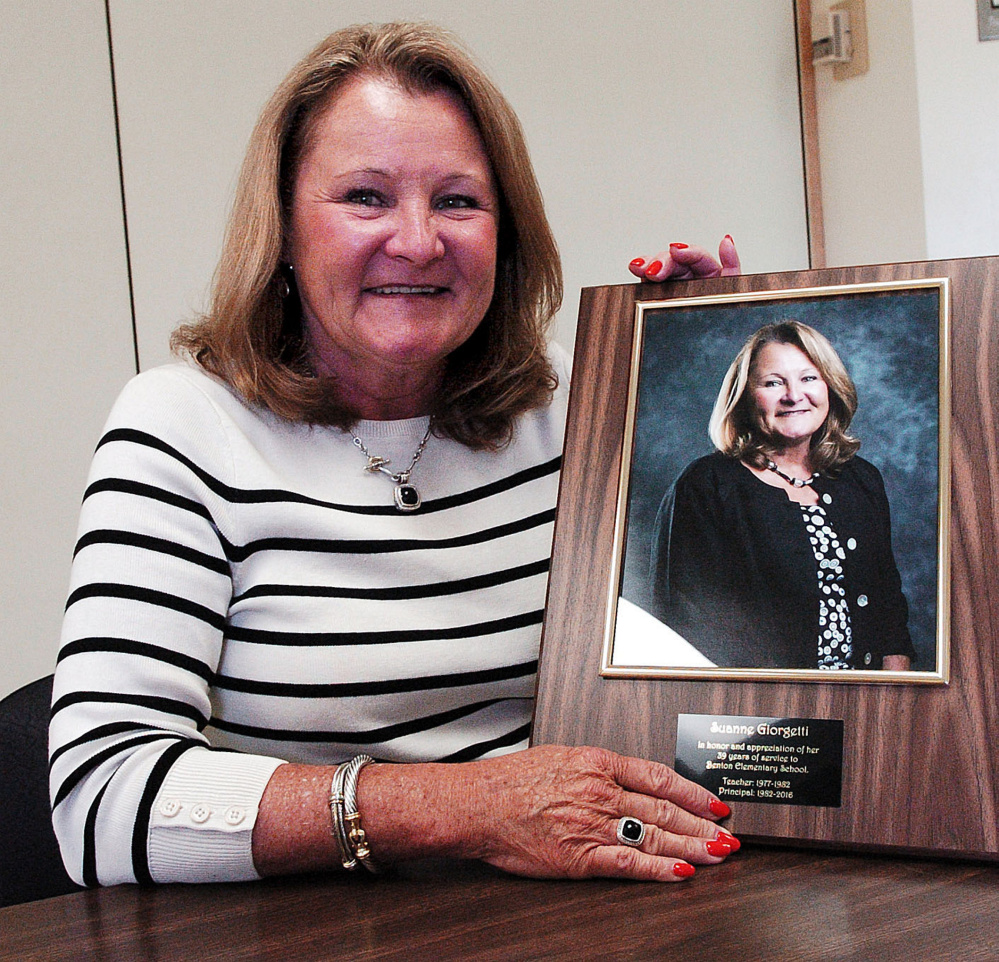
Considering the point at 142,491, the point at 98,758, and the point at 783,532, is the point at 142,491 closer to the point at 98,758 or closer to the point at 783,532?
the point at 98,758

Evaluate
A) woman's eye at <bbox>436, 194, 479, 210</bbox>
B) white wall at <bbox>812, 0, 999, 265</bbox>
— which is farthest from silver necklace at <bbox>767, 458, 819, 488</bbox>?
white wall at <bbox>812, 0, 999, 265</bbox>

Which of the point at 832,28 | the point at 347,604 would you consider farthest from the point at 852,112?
the point at 347,604

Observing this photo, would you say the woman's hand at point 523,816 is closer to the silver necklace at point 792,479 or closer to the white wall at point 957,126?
the silver necklace at point 792,479

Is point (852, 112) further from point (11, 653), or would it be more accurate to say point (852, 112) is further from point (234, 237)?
point (11, 653)

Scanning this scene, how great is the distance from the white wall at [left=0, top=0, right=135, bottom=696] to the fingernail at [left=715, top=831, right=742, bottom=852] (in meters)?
1.35

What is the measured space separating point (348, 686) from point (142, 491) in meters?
0.28

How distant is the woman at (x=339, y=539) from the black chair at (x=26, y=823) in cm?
19

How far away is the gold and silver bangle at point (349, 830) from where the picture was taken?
0.92m

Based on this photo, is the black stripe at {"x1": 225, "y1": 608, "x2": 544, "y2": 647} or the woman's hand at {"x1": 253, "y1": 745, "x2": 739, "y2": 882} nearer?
the woman's hand at {"x1": 253, "y1": 745, "x2": 739, "y2": 882}

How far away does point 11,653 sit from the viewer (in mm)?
1870

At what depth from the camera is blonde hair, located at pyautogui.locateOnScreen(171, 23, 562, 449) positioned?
1.25 metres

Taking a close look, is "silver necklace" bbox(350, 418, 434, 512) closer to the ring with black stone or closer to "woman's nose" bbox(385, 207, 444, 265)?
"woman's nose" bbox(385, 207, 444, 265)

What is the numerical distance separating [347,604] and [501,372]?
375mm

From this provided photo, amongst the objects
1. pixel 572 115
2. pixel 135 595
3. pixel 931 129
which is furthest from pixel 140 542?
pixel 931 129
